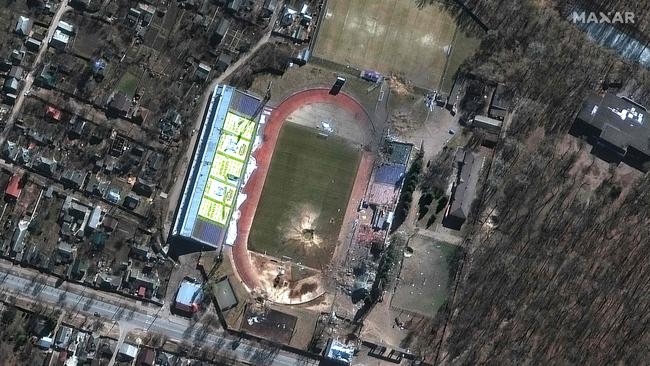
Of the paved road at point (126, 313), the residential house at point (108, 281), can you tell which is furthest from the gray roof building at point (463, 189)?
the residential house at point (108, 281)

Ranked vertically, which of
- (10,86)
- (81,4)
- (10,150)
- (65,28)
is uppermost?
(81,4)

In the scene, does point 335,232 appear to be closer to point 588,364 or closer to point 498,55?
point 498,55

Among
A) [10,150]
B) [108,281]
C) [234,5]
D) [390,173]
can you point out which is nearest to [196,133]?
[234,5]

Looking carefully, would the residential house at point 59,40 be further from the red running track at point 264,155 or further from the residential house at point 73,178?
the red running track at point 264,155

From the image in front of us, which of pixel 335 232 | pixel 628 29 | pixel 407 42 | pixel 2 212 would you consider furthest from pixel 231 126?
pixel 628 29

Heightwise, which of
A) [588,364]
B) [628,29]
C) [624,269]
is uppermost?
[628,29]

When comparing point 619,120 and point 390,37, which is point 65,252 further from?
point 619,120
